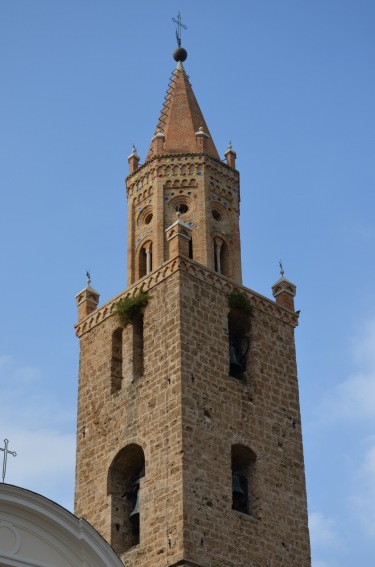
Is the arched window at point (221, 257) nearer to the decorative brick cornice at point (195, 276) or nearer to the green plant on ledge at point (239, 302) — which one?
the decorative brick cornice at point (195, 276)

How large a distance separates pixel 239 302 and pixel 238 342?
100cm

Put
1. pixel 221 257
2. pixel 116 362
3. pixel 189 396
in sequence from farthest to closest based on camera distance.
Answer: pixel 221 257 < pixel 116 362 < pixel 189 396

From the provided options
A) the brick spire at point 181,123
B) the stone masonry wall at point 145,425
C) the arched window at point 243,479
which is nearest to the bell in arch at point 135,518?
the stone masonry wall at point 145,425

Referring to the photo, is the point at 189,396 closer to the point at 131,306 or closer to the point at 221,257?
the point at 131,306

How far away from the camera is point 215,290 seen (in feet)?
84.6

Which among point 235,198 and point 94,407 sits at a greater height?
point 235,198

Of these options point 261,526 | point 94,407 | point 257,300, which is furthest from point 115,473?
point 257,300

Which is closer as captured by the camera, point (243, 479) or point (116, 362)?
point (243, 479)

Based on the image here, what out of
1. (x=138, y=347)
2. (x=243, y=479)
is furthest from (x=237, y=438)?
(x=138, y=347)

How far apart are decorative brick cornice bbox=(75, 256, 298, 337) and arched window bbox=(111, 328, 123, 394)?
22.2 inches

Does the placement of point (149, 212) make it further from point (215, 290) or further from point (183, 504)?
point (183, 504)

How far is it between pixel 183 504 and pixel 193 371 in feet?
10.2

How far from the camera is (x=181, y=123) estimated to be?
29.8m

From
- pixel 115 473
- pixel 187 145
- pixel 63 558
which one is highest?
pixel 187 145
